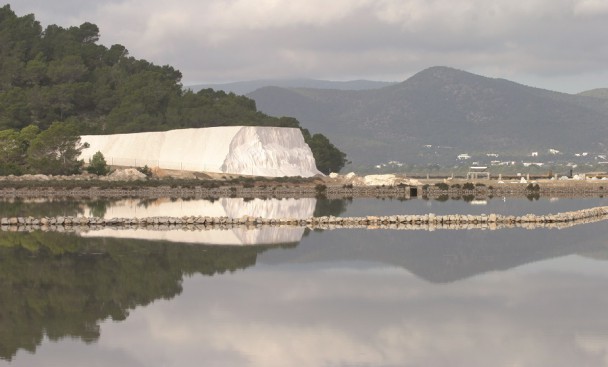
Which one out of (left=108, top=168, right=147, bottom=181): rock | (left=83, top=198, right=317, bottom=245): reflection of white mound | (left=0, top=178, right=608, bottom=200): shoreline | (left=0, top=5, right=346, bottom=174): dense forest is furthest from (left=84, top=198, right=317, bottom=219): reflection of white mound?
(left=0, top=5, right=346, bottom=174): dense forest

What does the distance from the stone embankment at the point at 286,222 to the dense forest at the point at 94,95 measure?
58978 millimetres

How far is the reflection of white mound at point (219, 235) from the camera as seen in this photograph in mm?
35438

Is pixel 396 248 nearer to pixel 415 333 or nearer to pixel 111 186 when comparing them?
pixel 415 333

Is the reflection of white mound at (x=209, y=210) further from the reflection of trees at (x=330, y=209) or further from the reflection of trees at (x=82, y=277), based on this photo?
the reflection of trees at (x=82, y=277)

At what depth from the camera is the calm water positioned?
16.3 m

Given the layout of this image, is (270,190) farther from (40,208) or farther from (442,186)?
(40,208)

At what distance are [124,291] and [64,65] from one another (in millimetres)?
94483

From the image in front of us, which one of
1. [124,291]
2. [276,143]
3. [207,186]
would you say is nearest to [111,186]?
[207,186]

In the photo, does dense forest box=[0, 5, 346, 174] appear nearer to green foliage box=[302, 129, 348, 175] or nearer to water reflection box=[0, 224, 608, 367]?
green foliage box=[302, 129, 348, 175]

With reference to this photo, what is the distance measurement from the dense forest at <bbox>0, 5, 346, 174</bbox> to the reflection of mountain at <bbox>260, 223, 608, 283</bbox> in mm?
69150

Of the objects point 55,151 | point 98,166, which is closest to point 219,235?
point 55,151

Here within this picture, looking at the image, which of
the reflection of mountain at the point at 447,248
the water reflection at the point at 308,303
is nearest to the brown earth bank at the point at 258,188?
the reflection of mountain at the point at 447,248

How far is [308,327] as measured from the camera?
60.4 feet

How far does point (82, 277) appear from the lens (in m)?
25.7
